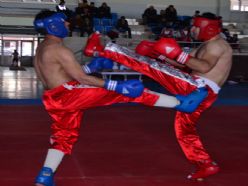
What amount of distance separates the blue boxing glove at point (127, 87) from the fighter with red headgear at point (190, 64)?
0.26 m

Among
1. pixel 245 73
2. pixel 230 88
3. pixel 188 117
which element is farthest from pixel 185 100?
pixel 245 73

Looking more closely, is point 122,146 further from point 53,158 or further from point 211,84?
point 53,158

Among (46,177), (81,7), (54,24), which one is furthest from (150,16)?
(46,177)

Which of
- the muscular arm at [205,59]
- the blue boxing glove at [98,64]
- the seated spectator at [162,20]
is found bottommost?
the blue boxing glove at [98,64]

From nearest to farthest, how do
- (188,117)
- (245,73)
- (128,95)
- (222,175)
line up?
1. (128,95)
2. (188,117)
3. (222,175)
4. (245,73)

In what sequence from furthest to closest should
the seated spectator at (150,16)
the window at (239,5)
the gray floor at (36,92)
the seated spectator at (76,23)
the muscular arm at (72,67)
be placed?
the window at (239,5) < the seated spectator at (150,16) < the seated spectator at (76,23) < the gray floor at (36,92) < the muscular arm at (72,67)

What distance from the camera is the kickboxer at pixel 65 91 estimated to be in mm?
3723

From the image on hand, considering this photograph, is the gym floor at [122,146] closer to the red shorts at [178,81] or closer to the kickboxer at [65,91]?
the red shorts at [178,81]

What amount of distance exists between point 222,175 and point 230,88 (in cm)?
863

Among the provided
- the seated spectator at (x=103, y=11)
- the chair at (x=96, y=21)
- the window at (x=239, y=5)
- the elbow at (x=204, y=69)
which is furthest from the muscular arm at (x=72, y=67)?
the window at (x=239, y=5)

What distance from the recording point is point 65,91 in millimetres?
3834

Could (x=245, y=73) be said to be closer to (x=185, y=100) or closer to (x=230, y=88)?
(x=230, y=88)

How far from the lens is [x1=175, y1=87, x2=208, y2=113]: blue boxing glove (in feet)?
13.1

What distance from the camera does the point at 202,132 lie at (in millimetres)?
6984
